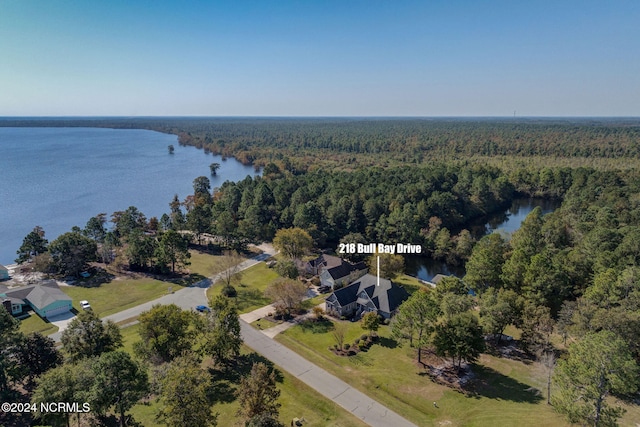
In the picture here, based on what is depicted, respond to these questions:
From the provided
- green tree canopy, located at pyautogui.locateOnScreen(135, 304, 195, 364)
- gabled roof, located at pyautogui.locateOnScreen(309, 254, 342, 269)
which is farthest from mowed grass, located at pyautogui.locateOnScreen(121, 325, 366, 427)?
gabled roof, located at pyautogui.locateOnScreen(309, 254, 342, 269)

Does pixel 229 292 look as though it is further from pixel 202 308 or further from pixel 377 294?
pixel 377 294

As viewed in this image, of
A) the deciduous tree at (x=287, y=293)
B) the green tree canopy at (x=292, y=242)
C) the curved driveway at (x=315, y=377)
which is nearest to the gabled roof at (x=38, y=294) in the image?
the curved driveway at (x=315, y=377)

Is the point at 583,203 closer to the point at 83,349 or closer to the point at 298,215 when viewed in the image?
the point at 298,215

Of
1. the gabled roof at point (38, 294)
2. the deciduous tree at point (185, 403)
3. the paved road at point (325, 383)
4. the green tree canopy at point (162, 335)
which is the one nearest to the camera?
the deciduous tree at point (185, 403)

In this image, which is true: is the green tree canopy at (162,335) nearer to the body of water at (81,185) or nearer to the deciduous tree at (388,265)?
the deciduous tree at (388,265)

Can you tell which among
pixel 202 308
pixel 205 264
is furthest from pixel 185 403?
pixel 205 264

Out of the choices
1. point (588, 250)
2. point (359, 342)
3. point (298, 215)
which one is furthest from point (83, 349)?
point (588, 250)

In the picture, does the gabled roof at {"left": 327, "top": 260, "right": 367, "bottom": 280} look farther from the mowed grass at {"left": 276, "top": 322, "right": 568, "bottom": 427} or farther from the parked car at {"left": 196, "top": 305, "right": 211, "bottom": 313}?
the parked car at {"left": 196, "top": 305, "right": 211, "bottom": 313}

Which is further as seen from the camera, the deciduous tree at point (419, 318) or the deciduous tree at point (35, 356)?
the deciduous tree at point (419, 318)
